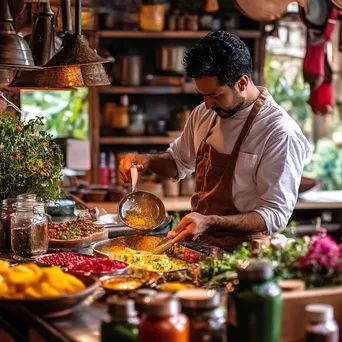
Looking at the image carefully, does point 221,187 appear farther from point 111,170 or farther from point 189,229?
point 111,170

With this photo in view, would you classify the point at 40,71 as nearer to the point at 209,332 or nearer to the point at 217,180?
the point at 217,180

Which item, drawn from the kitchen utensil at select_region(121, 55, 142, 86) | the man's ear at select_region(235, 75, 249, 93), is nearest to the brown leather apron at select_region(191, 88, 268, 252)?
the man's ear at select_region(235, 75, 249, 93)

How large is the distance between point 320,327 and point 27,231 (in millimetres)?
1799

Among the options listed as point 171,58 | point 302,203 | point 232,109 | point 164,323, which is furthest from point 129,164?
point 171,58

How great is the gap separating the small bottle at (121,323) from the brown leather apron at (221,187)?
1.75 metres

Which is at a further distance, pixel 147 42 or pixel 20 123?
pixel 147 42

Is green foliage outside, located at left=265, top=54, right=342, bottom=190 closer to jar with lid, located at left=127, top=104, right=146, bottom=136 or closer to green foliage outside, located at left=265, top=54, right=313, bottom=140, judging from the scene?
green foliage outside, located at left=265, top=54, right=313, bottom=140

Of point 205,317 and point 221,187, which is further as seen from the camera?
point 221,187

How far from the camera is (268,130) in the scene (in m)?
3.88

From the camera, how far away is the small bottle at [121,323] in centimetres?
206

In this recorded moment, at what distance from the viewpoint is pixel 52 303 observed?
2393 mm

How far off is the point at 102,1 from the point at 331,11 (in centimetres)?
224

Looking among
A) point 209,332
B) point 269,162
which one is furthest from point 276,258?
point 269,162

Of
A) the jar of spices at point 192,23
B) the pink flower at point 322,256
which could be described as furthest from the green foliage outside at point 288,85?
the pink flower at point 322,256
